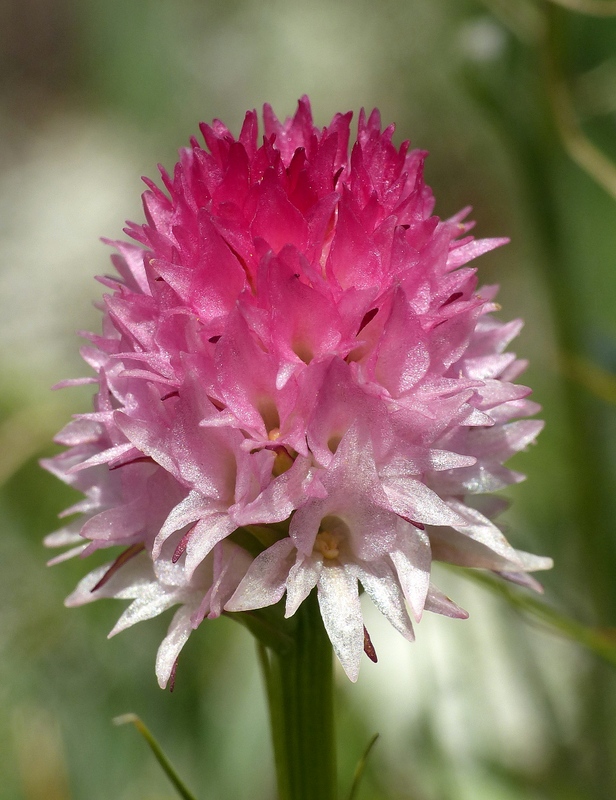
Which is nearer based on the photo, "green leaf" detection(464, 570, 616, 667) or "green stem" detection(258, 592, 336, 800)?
"green stem" detection(258, 592, 336, 800)

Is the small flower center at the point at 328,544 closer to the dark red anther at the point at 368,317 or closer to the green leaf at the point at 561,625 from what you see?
the dark red anther at the point at 368,317

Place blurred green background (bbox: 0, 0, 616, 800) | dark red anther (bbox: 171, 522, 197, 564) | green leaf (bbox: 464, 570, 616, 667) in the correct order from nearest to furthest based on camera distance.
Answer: dark red anther (bbox: 171, 522, 197, 564) → green leaf (bbox: 464, 570, 616, 667) → blurred green background (bbox: 0, 0, 616, 800)

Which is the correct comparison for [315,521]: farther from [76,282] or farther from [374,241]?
[76,282]

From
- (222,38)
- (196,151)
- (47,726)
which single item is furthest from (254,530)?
(222,38)

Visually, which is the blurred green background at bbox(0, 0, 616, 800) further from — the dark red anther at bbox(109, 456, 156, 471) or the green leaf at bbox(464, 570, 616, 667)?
the dark red anther at bbox(109, 456, 156, 471)

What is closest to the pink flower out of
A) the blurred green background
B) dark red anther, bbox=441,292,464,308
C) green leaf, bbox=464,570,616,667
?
dark red anther, bbox=441,292,464,308

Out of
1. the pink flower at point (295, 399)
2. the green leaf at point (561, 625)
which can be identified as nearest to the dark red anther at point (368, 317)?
the pink flower at point (295, 399)

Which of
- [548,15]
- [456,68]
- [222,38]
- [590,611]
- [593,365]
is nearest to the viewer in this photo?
[593,365]

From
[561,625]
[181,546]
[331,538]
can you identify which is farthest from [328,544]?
[561,625]
